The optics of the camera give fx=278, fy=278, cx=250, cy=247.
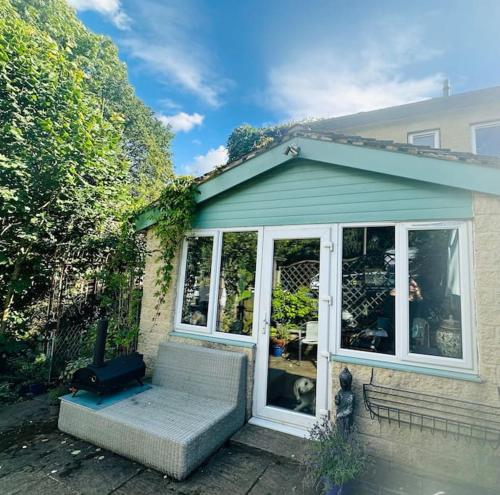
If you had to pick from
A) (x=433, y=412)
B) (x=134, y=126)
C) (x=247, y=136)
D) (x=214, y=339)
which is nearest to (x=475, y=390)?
(x=433, y=412)

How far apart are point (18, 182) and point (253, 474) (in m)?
5.98

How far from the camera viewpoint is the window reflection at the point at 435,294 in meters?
3.21

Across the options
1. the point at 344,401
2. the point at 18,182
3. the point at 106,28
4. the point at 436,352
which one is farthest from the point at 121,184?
the point at 106,28

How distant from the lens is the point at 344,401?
11.0ft

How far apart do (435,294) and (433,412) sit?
4.31 ft

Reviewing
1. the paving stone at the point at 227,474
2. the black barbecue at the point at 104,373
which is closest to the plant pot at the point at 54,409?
the black barbecue at the point at 104,373

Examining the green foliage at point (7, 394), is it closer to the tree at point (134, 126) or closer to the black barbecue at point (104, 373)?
the black barbecue at point (104, 373)

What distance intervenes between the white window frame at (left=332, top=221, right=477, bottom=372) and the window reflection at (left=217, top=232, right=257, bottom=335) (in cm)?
144

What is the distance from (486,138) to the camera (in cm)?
936

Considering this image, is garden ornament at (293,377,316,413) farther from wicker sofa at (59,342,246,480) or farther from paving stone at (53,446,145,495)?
paving stone at (53,446,145,495)

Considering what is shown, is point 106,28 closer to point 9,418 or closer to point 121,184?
point 121,184

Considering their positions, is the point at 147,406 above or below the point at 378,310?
below

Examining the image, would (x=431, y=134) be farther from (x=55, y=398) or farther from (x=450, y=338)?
(x=55, y=398)

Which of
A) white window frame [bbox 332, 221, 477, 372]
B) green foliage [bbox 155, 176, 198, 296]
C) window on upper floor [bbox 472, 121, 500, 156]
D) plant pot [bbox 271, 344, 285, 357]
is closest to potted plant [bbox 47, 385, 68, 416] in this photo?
green foliage [bbox 155, 176, 198, 296]
